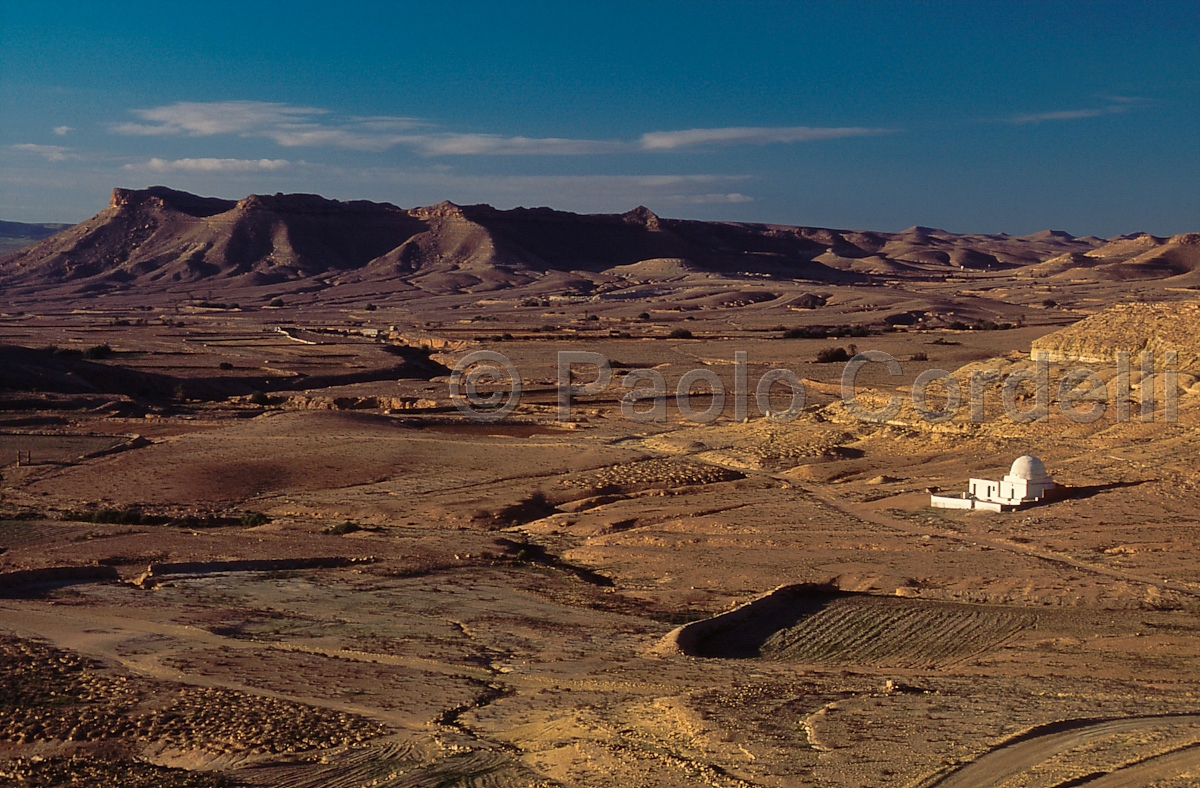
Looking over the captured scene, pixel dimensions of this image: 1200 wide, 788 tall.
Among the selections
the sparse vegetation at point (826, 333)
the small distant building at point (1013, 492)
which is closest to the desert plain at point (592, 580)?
the small distant building at point (1013, 492)

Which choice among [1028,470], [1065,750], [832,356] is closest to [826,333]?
[832,356]

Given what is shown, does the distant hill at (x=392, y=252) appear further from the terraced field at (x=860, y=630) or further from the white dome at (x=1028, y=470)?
the terraced field at (x=860, y=630)

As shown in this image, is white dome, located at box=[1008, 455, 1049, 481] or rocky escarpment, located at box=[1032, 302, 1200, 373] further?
rocky escarpment, located at box=[1032, 302, 1200, 373]

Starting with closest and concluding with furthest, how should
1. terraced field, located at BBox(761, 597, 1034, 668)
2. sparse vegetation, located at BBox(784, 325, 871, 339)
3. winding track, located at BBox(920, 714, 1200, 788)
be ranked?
1. winding track, located at BBox(920, 714, 1200, 788)
2. terraced field, located at BBox(761, 597, 1034, 668)
3. sparse vegetation, located at BBox(784, 325, 871, 339)

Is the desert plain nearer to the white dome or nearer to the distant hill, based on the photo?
the white dome

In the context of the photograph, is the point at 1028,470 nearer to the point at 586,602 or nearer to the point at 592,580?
the point at 592,580

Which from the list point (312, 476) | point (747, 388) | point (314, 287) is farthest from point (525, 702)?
point (314, 287)

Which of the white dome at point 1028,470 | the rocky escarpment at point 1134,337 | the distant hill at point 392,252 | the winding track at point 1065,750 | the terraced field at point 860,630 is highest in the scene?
the distant hill at point 392,252

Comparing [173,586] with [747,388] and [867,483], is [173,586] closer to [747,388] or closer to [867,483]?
[867,483]

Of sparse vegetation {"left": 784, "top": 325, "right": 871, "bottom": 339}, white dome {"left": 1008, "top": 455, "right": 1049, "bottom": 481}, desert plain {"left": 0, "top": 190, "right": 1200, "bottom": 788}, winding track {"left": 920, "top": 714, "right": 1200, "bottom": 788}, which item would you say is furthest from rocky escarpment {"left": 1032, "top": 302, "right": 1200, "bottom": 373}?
sparse vegetation {"left": 784, "top": 325, "right": 871, "bottom": 339}
